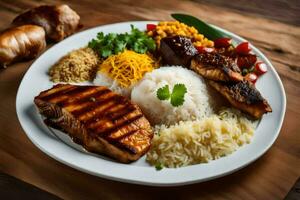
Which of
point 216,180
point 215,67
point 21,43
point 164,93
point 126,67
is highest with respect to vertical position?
point 215,67

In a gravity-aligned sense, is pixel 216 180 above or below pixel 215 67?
below

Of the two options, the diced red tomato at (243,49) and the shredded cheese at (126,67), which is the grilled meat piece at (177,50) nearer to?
the shredded cheese at (126,67)

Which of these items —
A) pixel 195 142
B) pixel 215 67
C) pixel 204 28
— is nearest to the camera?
pixel 195 142

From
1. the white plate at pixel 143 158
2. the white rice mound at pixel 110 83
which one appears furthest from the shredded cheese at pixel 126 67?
the white plate at pixel 143 158

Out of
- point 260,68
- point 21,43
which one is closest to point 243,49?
point 260,68

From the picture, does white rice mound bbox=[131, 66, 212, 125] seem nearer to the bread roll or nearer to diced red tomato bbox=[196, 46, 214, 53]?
diced red tomato bbox=[196, 46, 214, 53]

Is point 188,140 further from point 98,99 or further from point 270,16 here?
point 270,16

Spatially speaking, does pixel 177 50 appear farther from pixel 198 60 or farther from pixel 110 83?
pixel 110 83
